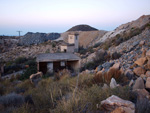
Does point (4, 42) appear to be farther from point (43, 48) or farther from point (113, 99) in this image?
point (113, 99)

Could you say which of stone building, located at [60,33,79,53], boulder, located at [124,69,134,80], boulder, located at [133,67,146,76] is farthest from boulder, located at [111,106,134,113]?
stone building, located at [60,33,79,53]

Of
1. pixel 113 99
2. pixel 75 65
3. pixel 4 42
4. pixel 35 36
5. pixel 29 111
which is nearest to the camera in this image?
pixel 113 99

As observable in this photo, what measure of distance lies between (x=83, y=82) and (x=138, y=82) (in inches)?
78.2

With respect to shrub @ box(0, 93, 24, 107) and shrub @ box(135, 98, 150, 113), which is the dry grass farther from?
shrub @ box(0, 93, 24, 107)

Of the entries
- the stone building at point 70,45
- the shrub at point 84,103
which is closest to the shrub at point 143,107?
the shrub at point 84,103

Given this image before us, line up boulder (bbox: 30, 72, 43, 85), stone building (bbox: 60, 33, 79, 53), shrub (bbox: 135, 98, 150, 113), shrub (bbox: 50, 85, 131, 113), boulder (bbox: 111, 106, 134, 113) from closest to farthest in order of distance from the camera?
boulder (bbox: 111, 106, 134, 113), shrub (bbox: 135, 98, 150, 113), shrub (bbox: 50, 85, 131, 113), boulder (bbox: 30, 72, 43, 85), stone building (bbox: 60, 33, 79, 53)

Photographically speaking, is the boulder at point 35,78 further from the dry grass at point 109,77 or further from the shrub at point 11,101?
the dry grass at point 109,77

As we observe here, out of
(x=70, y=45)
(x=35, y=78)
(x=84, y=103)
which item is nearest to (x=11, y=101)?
(x=84, y=103)

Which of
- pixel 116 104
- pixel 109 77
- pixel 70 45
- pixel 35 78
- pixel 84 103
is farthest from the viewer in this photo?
pixel 70 45

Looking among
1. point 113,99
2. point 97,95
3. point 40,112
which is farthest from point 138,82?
point 40,112

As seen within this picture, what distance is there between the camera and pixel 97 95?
3785mm

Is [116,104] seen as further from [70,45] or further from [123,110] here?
[70,45]

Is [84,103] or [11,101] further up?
[84,103]

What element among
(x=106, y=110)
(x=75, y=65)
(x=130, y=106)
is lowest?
(x=75, y=65)
